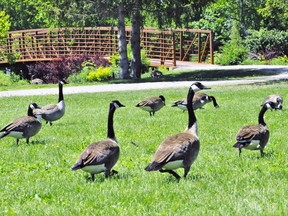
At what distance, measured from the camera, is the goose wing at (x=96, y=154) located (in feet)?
25.7

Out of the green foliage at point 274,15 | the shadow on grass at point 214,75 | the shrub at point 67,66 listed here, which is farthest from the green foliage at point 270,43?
the shrub at point 67,66

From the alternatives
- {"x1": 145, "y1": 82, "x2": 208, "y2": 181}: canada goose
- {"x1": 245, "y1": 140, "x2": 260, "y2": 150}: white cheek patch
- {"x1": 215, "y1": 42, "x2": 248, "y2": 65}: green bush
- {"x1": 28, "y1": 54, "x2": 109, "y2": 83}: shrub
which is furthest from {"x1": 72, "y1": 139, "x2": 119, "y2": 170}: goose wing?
{"x1": 215, "y1": 42, "x2": 248, "y2": 65}: green bush

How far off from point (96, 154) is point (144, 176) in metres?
1.02

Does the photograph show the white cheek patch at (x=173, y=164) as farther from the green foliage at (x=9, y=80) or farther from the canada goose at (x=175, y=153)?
the green foliage at (x=9, y=80)

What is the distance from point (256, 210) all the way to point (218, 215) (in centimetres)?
44

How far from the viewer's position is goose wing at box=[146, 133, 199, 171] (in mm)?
7441

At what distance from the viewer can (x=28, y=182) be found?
8562 millimetres

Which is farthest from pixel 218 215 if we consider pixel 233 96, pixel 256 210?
pixel 233 96

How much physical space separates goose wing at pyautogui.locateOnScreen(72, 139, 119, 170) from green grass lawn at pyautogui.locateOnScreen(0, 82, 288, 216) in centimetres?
35

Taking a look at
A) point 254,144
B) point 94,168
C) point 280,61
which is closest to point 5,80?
→ point 280,61

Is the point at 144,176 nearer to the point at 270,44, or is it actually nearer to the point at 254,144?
the point at 254,144

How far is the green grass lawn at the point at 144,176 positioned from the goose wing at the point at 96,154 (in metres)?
0.35

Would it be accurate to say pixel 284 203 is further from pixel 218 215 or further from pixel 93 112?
pixel 93 112

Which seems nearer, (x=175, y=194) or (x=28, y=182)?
(x=175, y=194)
